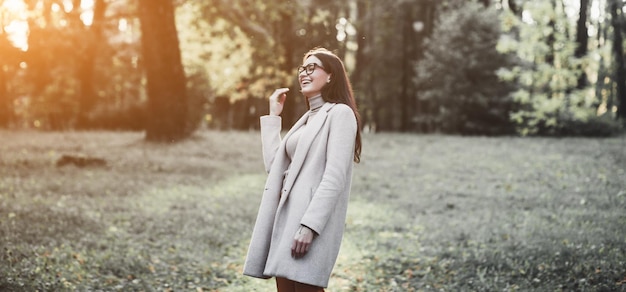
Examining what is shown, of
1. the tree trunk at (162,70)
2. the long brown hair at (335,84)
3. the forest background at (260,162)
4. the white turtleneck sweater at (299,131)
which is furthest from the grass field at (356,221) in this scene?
the long brown hair at (335,84)

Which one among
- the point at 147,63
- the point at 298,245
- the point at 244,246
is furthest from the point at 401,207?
the point at 147,63

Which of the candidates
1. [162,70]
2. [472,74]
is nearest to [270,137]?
[162,70]

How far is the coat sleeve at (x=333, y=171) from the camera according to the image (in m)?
3.65

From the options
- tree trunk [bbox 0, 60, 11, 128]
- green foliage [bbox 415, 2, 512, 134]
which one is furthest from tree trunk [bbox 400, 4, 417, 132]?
tree trunk [bbox 0, 60, 11, 128]

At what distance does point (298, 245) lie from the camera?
3686 millimetres

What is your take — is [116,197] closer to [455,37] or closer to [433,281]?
[433,281]

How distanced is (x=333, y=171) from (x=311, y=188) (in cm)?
19

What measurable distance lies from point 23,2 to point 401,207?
11.8 m

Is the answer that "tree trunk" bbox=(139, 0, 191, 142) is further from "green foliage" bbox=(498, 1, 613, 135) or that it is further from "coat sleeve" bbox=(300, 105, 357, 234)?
"coat sleeve" bbox=(300, 105, 357, 234)

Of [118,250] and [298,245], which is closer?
[298,245]

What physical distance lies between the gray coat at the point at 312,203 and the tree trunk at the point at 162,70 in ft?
59.7

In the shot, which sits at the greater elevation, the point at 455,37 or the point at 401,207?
the point at 455,37

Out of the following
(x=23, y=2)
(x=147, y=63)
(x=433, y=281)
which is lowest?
(x=433, y=281)

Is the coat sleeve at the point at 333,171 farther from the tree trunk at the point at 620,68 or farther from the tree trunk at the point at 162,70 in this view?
the tree trunk at the point at 620,68
